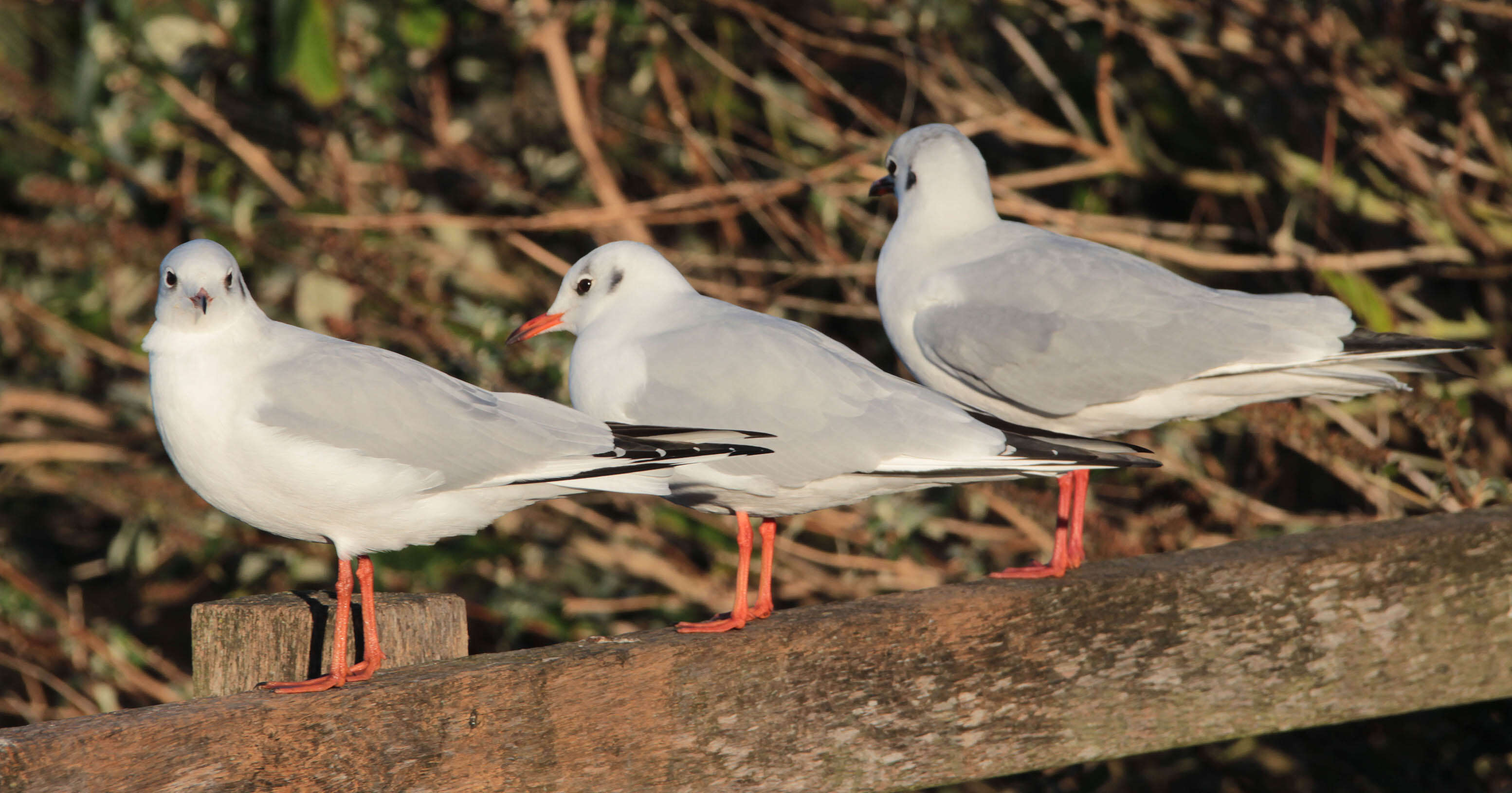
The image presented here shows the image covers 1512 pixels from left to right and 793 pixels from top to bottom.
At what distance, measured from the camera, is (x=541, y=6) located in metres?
4.49

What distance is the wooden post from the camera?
1.92m

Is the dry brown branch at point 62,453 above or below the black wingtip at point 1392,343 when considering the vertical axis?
above

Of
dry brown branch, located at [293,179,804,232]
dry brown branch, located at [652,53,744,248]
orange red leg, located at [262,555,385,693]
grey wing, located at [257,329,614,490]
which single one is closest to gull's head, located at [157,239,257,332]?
grey wing, located at [257,329,614,490]

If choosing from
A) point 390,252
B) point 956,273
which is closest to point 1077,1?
point 956,273

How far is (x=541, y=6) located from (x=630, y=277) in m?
2.09

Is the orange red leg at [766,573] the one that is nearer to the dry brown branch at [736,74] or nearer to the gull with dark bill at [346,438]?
the gull with dark bill at [346,438]

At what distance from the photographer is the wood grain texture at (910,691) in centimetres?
149

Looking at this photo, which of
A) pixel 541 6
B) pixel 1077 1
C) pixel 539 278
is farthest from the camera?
pixel 539 278

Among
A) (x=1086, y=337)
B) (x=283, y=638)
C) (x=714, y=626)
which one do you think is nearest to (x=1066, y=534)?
(x=1086, y=337)

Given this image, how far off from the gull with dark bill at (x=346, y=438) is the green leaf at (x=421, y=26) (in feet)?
8.89

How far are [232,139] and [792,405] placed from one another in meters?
3.08

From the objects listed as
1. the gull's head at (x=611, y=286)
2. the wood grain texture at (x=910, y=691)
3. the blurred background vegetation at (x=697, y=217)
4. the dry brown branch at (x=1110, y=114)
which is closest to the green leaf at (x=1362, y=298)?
the blurred background vegetation at (x=697, y=217)

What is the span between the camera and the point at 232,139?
475 cm

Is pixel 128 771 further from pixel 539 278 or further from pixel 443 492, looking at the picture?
pixel 539 278
